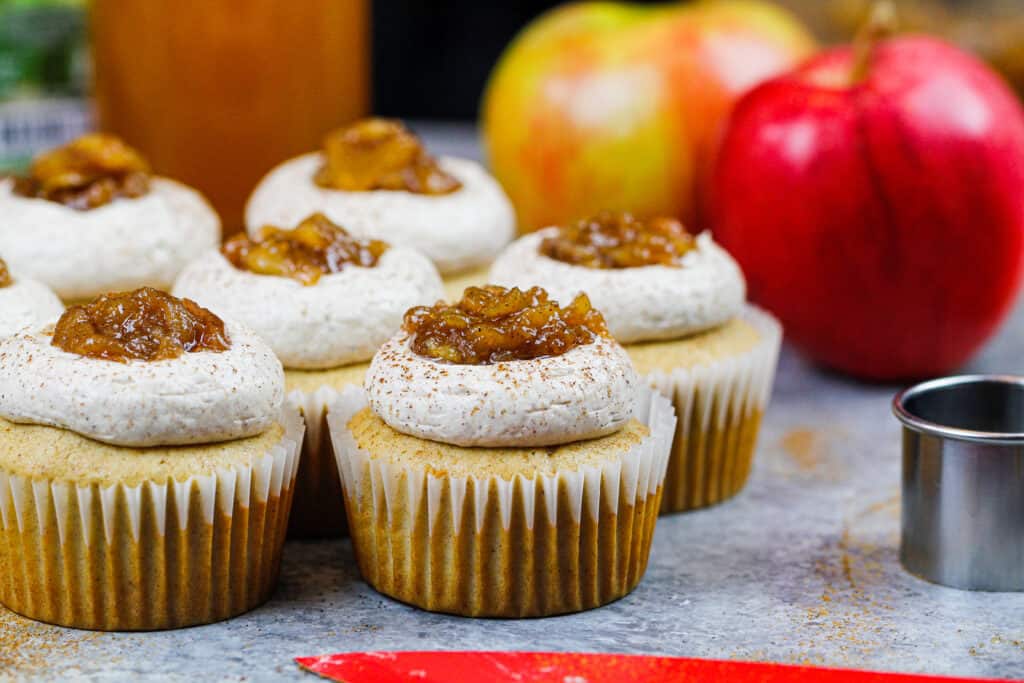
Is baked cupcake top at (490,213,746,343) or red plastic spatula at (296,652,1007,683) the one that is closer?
red plastic spatula at (296,652,1007,683)

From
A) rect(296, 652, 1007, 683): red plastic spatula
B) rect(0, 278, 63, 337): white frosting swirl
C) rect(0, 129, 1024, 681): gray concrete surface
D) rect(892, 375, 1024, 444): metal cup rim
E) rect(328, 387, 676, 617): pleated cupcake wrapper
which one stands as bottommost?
rect(0, 129, 1024, 681): gray concrete surface

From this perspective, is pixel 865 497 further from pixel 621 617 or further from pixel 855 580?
pixel 621 617

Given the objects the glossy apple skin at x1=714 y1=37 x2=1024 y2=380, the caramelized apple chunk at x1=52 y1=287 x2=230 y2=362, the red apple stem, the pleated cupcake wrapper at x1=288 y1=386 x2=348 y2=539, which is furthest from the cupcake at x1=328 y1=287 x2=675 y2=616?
the red apple stem

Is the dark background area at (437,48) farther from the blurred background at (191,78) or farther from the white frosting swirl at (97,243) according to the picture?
the white frosting swirl at (97,243)

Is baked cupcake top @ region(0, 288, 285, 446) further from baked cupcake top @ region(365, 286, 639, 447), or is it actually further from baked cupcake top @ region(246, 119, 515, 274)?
baked cupcake top @ region(246, 119, 515, 274)

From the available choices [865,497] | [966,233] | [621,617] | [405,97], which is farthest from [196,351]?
[405,97]

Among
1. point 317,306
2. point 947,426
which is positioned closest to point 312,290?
point 317,306

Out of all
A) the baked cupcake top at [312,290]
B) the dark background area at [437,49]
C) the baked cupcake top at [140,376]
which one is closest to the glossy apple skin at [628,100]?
the baked cupcake top at [312,290]
